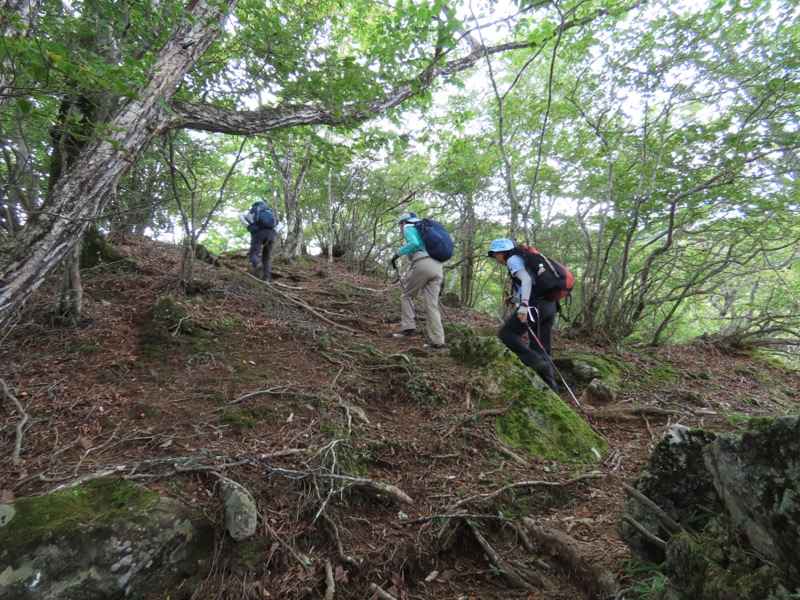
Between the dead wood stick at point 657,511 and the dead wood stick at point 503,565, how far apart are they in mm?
886

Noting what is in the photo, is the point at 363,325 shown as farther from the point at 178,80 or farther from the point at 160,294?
the point at 178,80

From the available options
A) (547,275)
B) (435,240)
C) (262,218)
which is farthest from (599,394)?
(262,218)

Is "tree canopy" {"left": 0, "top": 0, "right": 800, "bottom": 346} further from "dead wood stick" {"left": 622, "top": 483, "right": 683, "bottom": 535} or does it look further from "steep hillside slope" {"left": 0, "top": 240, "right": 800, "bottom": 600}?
"dead wood stick" {"left": 622, "top": 483, "right": 683, "bottom": 535}

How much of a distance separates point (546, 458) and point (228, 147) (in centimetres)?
1335

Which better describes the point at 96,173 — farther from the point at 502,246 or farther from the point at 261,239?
the point at 261,239

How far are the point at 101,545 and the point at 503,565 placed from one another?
8.35 ft

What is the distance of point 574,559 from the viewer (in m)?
2.25

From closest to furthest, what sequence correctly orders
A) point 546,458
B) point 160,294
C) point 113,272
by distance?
point 546,458 < point 160,294 < point 113,272

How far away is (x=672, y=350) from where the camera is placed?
26.1 feet

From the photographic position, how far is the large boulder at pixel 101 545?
6.21ft

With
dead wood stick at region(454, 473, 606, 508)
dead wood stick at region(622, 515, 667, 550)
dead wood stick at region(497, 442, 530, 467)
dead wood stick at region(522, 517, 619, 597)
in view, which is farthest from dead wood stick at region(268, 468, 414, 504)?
dead wood stick at region(622, 515, 667, 550)

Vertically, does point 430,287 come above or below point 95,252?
below

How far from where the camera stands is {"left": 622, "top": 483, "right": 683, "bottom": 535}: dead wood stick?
1940mm

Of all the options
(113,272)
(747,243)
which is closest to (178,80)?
(113,272)
